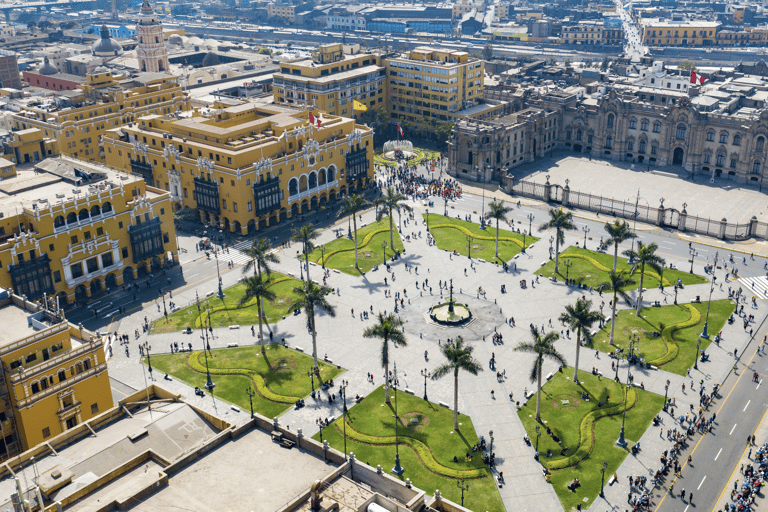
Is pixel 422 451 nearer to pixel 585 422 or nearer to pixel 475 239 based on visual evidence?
pixel 585 422

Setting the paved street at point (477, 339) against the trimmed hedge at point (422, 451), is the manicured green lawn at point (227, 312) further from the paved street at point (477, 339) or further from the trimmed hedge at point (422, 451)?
the trimmed hedge at point (422, 451)

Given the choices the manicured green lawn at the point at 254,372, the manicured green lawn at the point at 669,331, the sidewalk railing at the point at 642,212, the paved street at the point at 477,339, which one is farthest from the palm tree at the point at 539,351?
the sidewalk railing at the point at 642,212

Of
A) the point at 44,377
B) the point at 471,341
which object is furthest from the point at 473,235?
the point at 44,377

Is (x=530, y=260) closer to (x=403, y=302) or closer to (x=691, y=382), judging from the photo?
(x=403, y=302)

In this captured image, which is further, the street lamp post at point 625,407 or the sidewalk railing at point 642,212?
the sidewalk railing at point 642,212

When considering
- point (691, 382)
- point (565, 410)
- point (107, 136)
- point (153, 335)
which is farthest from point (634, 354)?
point (107, 136)
